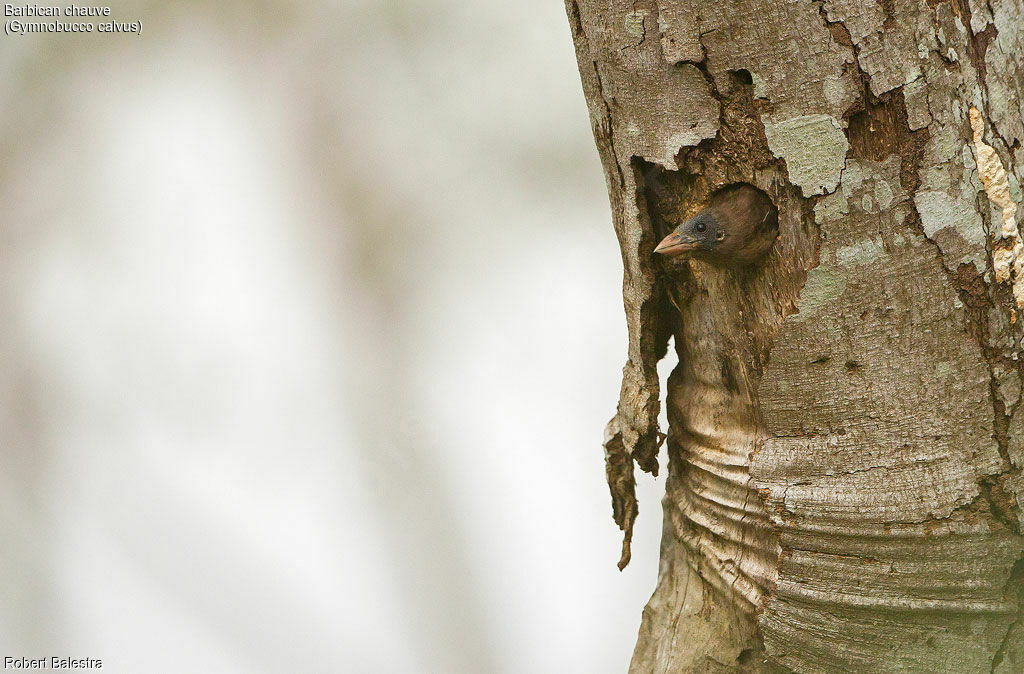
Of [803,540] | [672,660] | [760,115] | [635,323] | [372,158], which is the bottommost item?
[672,660]

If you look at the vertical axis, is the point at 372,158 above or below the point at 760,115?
above

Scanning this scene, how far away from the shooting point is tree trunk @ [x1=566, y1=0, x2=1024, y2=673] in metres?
0.53

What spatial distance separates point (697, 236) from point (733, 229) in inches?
0.9

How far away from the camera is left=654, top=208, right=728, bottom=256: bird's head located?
585 millimetres

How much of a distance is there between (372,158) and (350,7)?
0.82ft

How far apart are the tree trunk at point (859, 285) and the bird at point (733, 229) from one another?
0.01 metres

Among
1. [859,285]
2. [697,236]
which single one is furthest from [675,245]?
[859,285]

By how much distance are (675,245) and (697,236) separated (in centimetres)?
2

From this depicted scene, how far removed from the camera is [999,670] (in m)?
0.57

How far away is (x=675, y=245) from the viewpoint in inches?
23.5

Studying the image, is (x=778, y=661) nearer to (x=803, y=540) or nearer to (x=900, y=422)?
(x=803, y=540)

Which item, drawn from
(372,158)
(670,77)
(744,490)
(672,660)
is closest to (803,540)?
(744,490)

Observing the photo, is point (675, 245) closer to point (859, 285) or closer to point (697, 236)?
point (697, 236)

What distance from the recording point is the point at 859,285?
0.55 metres
